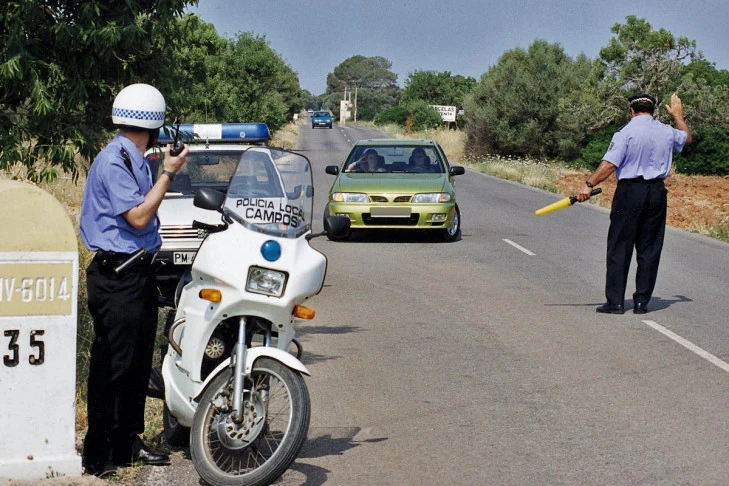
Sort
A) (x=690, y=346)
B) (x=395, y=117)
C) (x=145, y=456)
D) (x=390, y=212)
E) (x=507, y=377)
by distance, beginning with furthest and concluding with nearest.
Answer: (x=395, y=117) → (x=390, y=212) → (x=690, y=346) → (x=507, y=377) → (x=145, y=456)

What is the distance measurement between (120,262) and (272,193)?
2.53ft

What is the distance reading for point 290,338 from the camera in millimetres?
5270

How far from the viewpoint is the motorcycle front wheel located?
496 centimetres

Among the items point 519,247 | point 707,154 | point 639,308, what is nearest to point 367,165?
point 519,247

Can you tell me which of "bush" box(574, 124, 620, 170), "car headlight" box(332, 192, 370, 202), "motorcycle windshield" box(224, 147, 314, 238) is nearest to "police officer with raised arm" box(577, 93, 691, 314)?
"motorcycle windshield" box(224, 147, 314, 238)

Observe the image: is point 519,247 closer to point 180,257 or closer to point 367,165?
point 367,165

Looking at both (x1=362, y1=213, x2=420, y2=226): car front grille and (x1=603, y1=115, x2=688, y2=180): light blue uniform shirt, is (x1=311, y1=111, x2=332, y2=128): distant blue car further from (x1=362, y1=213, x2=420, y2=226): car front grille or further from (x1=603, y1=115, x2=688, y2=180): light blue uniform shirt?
(x1=603, y1=115, x2=688, y2=180): light blue uniform shirt

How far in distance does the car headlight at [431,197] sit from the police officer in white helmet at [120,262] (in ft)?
37.0

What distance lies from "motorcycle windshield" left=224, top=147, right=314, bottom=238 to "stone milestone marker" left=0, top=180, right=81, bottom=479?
30.5 inches

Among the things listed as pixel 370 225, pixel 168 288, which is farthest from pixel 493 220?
pixel 168 288

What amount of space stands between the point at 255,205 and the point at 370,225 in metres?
11.6

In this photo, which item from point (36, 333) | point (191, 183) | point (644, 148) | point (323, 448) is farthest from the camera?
point (191, 183)

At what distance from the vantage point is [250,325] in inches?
204

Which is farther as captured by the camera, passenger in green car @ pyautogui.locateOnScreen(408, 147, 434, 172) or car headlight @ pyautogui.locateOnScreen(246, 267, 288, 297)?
passenger in green car @ pyautogui.locateOnScreen(408, 147, 434, 172)
